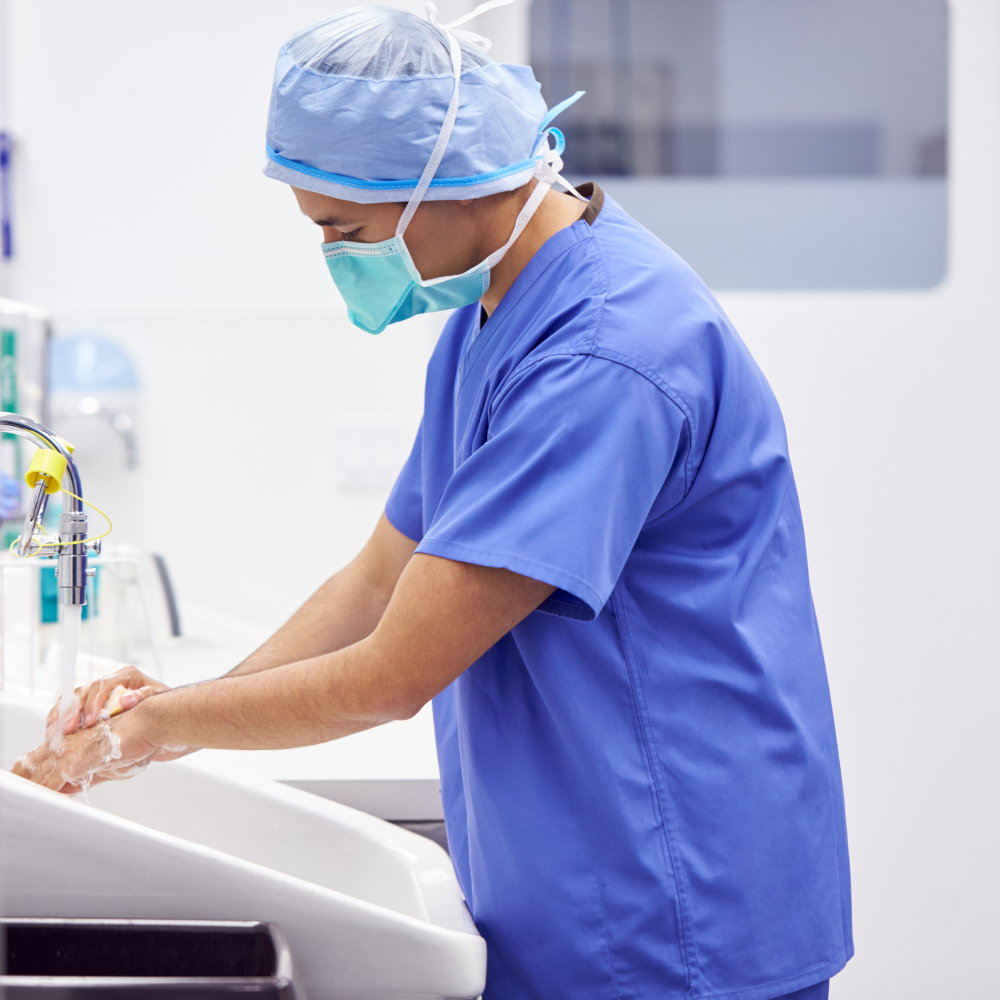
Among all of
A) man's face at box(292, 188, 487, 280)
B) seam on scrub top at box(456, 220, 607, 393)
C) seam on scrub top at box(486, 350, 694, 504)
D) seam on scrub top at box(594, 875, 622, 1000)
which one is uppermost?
man's face at box(292, 188, 487, 280)

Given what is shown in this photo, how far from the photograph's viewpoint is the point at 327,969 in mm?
678

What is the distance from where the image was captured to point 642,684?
0.71m

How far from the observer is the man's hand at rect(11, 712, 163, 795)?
77 centimetres

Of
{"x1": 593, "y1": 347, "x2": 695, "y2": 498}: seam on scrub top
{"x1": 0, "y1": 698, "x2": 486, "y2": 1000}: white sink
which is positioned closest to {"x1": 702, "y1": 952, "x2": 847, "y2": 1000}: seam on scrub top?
{"x1": 0, "y1": 698, "x2": 486, "y2": 1000}: white sink

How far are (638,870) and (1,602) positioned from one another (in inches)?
36.6

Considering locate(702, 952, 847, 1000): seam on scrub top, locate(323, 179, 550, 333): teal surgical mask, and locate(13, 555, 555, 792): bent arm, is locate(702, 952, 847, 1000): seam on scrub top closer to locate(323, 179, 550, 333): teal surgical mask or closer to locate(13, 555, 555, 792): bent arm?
locate(13, 555, 555, 792): bent arm

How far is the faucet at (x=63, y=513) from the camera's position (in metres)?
0.77

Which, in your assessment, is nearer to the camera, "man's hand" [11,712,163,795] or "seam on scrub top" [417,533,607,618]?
"seam on scrub top" [417,533,607,618]

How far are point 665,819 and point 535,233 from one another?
449mm

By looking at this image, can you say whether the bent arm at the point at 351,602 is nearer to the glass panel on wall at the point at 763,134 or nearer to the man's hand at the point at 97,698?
the man's hand at the point at 97,698

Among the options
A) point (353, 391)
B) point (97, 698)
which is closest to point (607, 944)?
point (97, 698)

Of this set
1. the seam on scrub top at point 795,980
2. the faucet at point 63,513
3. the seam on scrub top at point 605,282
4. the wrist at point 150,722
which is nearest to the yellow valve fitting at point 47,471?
the faucet at point 63,513

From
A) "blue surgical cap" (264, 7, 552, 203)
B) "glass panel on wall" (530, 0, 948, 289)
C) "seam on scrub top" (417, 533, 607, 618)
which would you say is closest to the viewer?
"seam on scrub top" (417, 533, 607, 618)

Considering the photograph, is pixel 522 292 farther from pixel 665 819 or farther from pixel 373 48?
pixel 665 819
